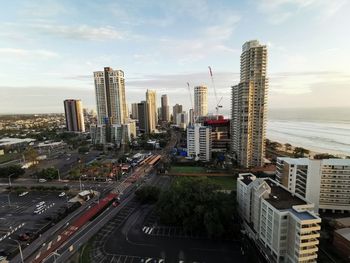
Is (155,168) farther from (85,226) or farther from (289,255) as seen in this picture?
(289,255)

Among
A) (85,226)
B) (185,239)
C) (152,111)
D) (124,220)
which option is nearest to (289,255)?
(185,239)

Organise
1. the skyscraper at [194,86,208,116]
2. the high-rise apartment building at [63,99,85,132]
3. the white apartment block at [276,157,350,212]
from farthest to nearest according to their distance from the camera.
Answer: the high-rise apartment building at [63,99,85,132]
the skyscraper at [194,86,208,116]
the white apartment block at [276,157,350,212]

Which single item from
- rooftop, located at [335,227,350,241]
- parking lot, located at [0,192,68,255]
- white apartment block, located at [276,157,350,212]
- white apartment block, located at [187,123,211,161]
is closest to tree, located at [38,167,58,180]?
parking lot, located at [0,192,68,255]

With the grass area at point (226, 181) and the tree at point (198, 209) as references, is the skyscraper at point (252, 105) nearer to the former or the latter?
the grass area at point (226, 181)

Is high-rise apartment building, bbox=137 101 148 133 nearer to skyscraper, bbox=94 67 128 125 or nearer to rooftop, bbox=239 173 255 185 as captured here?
skyscraper, bbox=94 67 128 125

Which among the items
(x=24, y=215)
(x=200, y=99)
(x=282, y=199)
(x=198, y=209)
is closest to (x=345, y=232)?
(x=282, y=199)

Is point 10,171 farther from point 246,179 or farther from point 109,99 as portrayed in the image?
point 109,99

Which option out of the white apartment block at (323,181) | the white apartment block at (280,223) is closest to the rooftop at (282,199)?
the white apartment block at (280,223)
